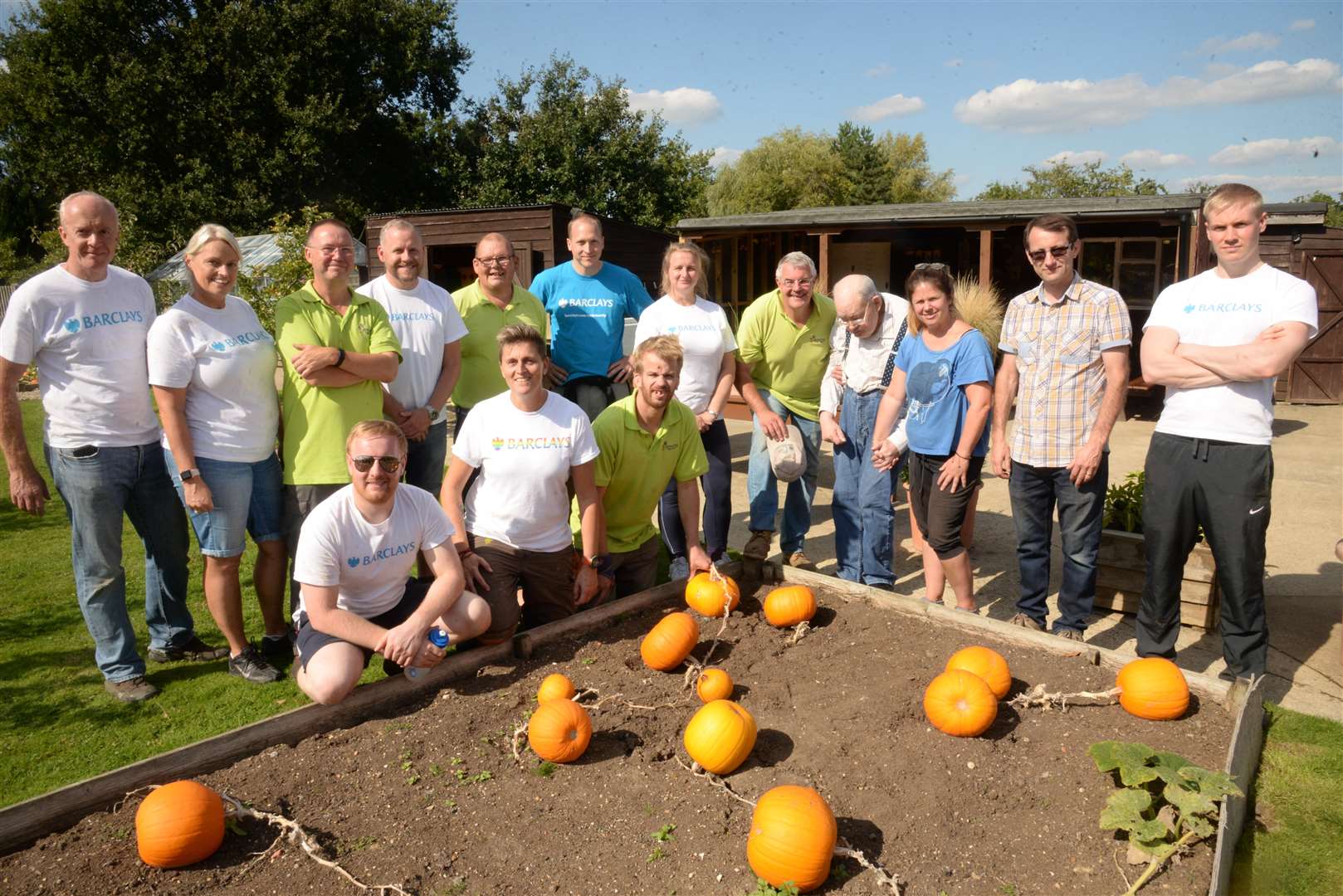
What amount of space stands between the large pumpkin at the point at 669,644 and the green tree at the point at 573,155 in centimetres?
2949

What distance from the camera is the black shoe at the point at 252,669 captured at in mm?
3904

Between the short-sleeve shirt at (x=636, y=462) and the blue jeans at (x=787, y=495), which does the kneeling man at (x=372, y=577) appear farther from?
the blue jeans at (x=787, y=495)

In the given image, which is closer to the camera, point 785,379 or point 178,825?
point 178,825

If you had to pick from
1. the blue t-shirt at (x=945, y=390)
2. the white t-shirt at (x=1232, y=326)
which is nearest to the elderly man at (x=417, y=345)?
the blue t-shirt at (x=945, y=390)

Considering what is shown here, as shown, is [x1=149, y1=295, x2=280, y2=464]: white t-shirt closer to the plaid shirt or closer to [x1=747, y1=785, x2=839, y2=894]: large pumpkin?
[x1=747, y1=785, x2=839, y2=894]: large pumpkin

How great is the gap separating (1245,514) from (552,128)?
3223 centimetres

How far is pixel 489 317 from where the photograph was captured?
480 cm

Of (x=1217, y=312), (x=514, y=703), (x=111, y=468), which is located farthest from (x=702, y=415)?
(x=111, y=468)

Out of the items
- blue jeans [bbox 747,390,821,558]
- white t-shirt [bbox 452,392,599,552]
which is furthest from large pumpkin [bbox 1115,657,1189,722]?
white t-shirt [bbox 452,392,599,552]

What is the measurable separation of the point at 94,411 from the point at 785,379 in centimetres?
336

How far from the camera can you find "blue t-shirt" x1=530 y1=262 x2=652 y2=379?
5082mm

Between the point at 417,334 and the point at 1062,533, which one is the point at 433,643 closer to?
the point at 417,334

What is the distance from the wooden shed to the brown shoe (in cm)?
932

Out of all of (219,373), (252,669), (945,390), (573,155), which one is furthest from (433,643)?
(573,155)
